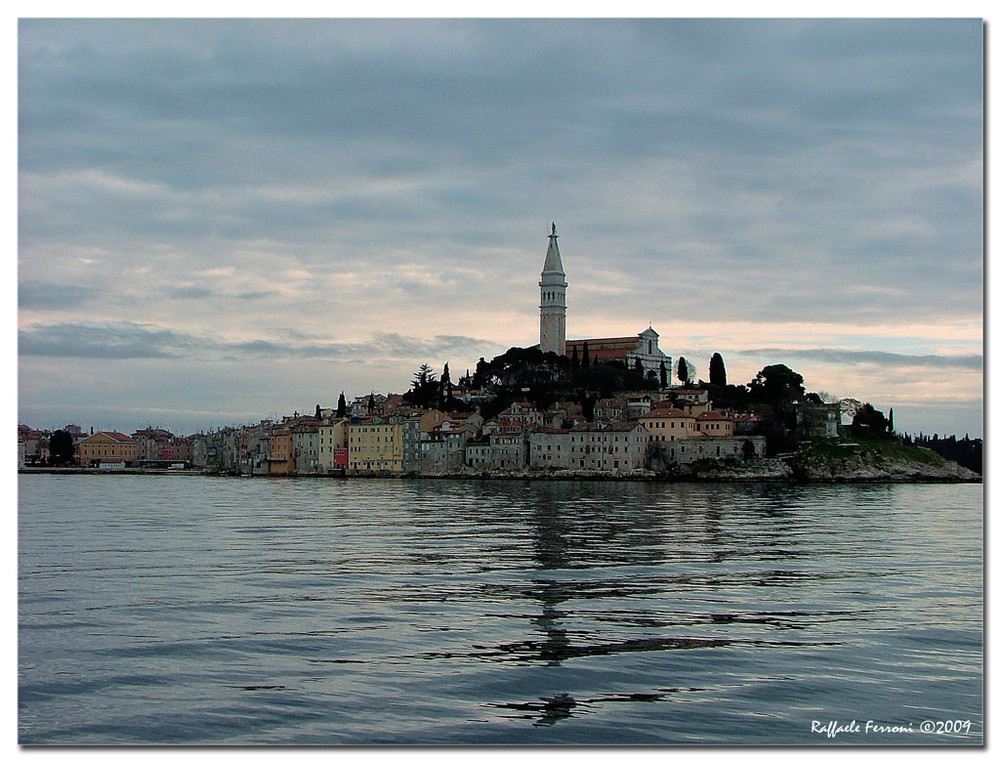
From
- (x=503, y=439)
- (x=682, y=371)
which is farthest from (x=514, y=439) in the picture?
(x=682, y=371)

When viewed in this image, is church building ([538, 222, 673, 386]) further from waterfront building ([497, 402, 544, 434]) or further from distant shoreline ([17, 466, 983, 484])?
distant shoreline ([17, 466, 983, 484])

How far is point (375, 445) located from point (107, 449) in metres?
27.1

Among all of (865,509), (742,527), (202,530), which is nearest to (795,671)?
(742,527)

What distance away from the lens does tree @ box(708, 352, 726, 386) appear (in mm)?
69250

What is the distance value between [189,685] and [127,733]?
43.0 inches

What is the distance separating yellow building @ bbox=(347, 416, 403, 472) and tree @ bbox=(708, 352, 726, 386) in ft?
71.3

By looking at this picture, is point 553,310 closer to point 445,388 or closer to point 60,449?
point 445,388

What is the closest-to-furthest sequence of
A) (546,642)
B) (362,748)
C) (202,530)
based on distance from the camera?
1. (362,748)
2. (546,642)
3. (202,530)

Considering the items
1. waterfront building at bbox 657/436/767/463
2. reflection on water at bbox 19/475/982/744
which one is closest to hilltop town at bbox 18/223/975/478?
waterfront building at bbox 657/436/767/463

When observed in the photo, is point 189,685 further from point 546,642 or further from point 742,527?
point 742,527

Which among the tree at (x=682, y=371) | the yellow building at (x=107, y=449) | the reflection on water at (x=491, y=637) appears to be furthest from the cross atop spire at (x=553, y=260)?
the reflection on water at (x=491, y=637)

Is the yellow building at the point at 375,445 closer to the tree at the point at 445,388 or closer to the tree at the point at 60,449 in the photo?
the tree at the point at 445,388

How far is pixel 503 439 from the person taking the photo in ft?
206

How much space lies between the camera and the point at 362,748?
5.46 meters
